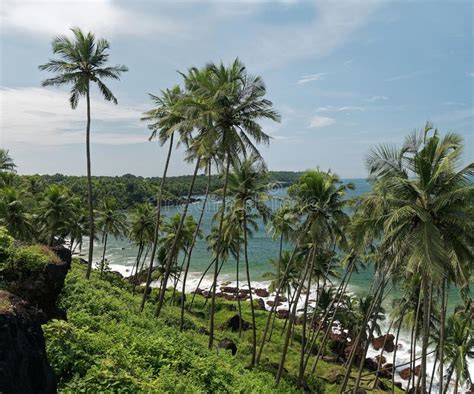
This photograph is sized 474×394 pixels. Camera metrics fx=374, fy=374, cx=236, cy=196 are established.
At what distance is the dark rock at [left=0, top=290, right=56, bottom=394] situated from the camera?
5.19m

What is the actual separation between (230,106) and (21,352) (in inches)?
603

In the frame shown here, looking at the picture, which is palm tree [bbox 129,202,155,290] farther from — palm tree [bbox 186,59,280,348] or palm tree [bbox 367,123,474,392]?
palm tree [bbox 367,123,474,392]

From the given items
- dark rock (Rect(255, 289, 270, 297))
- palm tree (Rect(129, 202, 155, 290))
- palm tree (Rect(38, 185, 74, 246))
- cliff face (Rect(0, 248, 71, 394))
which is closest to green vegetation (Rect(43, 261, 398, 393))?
cliff face (Rect(0, 248, 71, 394))

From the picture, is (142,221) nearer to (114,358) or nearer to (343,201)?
(343,201)

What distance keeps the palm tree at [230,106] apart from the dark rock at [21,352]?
43.6 feet

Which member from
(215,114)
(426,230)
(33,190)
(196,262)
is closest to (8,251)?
(215,114)

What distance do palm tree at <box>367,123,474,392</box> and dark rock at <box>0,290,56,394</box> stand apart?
10.3 meters

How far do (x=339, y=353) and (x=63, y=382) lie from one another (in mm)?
37245

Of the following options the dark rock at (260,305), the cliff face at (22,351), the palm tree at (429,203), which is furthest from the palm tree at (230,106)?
the dark rock at (260,305)

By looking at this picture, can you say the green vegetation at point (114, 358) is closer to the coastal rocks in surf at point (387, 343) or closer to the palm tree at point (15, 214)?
the palm tree at point (15, 214)

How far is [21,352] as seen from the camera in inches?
221

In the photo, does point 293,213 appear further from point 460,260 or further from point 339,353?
point 339,353

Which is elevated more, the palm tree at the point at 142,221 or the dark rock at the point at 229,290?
the palm tree at the point at 142,221

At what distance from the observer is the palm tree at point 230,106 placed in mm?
18484
